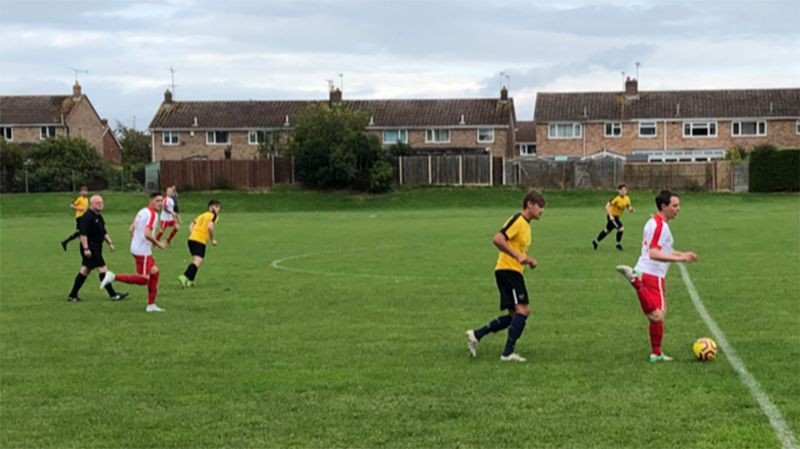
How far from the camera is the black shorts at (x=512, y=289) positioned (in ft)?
36.4

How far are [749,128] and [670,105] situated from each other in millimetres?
6196

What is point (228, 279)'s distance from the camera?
20375 millimetres

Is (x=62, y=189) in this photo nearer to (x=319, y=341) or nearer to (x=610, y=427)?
(x=319, y=341)

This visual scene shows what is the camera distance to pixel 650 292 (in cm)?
1065

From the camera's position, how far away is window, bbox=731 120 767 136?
76.8 m

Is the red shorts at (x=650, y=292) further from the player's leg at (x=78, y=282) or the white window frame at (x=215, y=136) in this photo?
the white window frame at (x=215, y=136)

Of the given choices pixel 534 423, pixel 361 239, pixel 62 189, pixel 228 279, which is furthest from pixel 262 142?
pixel 534 423

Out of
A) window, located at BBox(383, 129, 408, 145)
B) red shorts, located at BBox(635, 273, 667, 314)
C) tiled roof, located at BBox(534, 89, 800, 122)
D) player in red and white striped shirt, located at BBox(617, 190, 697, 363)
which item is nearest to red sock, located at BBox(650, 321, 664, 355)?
player in red and white striped shirt, located at BBox(617, 190, 697, 363)

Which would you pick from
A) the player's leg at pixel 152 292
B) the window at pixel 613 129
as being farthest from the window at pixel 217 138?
the player's leg at pixel 152 292

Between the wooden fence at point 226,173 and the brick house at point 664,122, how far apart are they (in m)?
24.2

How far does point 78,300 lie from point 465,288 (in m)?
6.73

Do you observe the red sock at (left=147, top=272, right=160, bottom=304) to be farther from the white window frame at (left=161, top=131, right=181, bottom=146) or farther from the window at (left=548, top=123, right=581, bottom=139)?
Result: the white window frame at (left=161, top=131, right=181, bottom=146)

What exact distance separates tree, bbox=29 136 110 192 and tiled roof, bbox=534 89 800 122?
112ft

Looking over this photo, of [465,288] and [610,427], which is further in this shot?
[465,288]
